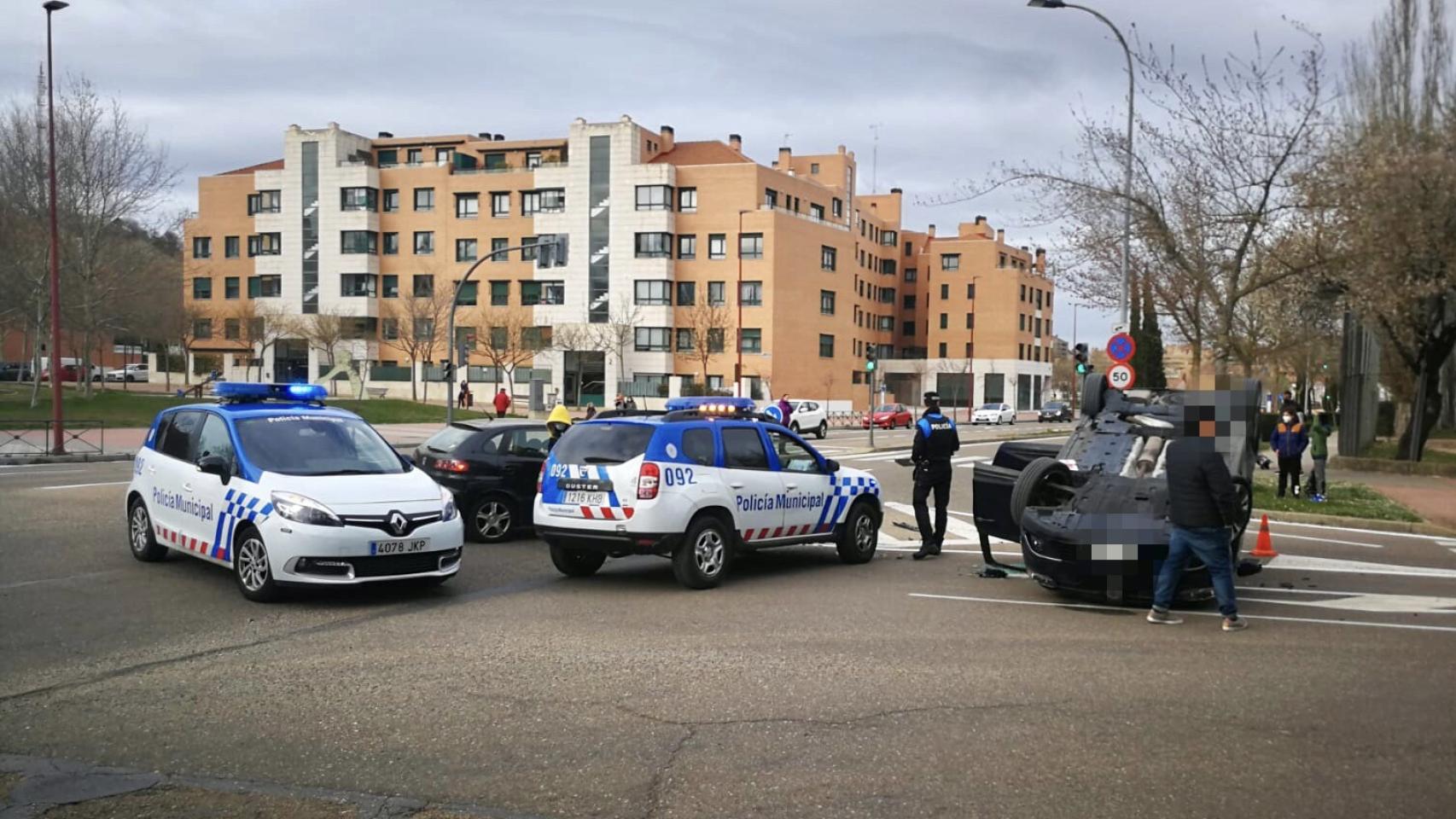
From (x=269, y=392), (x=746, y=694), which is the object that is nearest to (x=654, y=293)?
(x=269, y=392)

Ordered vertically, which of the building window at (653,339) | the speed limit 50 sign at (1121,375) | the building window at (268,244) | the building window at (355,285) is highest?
the building window at (268,244)

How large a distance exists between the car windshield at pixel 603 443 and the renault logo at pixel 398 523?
1.72 metres

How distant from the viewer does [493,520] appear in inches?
527

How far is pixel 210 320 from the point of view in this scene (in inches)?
3095

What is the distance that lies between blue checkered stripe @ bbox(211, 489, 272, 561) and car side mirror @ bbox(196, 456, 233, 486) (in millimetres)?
158

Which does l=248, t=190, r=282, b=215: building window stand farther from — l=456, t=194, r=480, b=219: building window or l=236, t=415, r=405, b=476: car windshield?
l=236, t=415, r=405, b=476: car windshield

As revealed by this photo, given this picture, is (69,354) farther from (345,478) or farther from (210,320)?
(345,478)

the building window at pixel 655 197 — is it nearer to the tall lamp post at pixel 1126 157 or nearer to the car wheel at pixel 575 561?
the tall lamp post at pixel 1126 157

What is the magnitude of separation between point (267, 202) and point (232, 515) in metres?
74.4

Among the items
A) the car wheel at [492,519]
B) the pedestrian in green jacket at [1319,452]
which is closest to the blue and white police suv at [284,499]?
the car wheel at [492,519]

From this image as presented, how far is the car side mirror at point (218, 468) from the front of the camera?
9688 mm

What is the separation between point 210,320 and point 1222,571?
8076 cm

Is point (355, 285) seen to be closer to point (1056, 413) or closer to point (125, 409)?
point (125, 409)

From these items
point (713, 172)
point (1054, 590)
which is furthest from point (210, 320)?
point (1054, 590)
